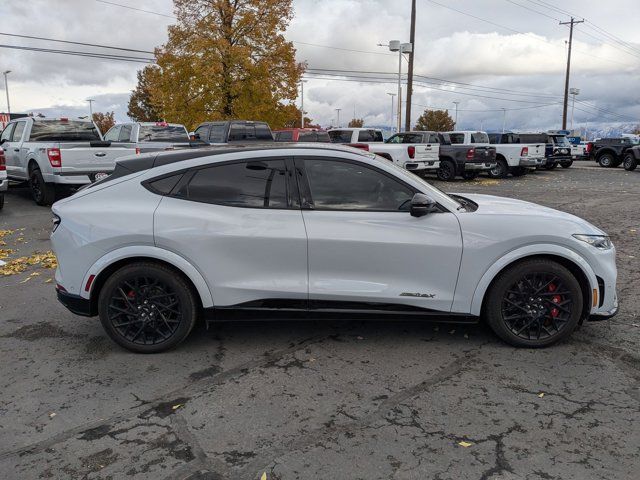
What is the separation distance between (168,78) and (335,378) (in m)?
22.6

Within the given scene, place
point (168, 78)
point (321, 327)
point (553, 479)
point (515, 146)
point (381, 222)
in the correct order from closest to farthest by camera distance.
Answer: point (553, 479) < point (381, 222) < point (321, 327) < point (515, 146) < point (168, 78)

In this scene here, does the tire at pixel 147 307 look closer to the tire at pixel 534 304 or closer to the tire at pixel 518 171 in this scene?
the tire at pixel 534 304

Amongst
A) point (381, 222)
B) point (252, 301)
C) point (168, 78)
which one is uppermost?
point (168, 78)

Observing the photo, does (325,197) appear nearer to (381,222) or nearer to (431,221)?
(381,222)

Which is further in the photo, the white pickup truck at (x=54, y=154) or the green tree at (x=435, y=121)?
the green tree at (x=435, y=121)

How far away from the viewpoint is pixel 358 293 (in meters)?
4.02

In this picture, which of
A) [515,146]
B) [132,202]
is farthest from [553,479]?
[515,146]

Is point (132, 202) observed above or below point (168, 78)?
below

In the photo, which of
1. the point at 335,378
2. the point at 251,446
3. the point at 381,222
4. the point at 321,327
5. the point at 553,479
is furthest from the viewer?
the point at 321,327

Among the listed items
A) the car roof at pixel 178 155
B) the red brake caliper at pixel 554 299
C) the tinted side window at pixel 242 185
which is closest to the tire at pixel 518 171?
the red brake caliper at pixel 554 299

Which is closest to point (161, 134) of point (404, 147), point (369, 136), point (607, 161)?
point (404, 147)

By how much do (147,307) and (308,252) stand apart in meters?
1.35

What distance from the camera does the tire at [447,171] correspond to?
19.9 m

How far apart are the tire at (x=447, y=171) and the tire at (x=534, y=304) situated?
16.3 m
